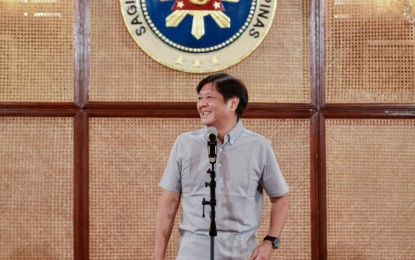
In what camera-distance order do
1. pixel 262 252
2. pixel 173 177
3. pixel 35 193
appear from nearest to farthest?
1. pixel 262 252
2. pixel 173 177
3. pixel 35 193

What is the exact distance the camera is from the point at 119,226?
3234 mm

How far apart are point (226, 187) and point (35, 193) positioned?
6.13 feet

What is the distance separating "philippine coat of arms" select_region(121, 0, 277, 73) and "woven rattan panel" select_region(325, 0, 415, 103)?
1.91ft

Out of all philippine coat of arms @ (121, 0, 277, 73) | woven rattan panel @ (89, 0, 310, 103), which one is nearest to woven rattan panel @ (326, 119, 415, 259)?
woven rattan panel @ (89, 0, 310, 103)

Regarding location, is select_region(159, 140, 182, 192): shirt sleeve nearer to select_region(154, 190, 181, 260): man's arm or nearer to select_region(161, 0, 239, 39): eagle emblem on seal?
select_region(154, 190, 181, 260): man's arm

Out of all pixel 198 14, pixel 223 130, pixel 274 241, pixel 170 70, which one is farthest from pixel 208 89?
pixel 198 14

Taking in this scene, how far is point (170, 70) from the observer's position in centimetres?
329

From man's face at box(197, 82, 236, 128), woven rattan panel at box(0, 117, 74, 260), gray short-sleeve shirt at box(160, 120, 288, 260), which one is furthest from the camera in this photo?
woven rattan panel at box(0, 117, 74, 260)

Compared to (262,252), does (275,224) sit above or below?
above

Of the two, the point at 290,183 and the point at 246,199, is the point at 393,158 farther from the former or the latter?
the point at 246,199

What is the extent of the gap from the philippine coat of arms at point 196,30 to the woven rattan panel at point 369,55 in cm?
58

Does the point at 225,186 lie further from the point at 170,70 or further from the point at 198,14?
the point at 198,14

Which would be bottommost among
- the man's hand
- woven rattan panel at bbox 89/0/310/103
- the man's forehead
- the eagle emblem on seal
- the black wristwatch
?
the man's hand

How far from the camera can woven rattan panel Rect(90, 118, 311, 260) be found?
10.6 feet
